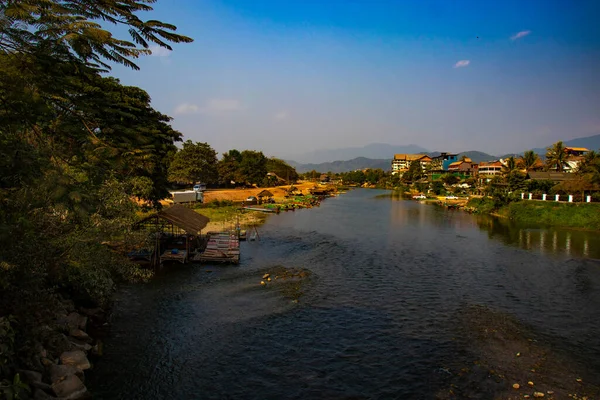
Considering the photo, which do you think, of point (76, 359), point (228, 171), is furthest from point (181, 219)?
point (228, 171)

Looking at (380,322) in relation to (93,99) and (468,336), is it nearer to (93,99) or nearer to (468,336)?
(468,336)

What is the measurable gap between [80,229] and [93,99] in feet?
22.5

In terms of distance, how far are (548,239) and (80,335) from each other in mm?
44514

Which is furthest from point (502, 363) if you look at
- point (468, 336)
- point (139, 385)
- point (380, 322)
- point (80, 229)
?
point (80, 229)

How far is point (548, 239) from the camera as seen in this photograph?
41094mm

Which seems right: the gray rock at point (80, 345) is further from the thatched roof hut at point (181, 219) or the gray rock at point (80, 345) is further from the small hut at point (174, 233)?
the thatched roof hut at point (181, 219)

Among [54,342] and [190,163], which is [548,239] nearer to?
[54,342]

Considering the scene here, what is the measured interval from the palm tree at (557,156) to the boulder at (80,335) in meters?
87.7

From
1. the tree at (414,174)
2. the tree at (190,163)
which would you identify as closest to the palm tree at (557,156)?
the tree at (414,174)

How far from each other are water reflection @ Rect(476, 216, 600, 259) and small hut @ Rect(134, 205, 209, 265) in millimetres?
31382

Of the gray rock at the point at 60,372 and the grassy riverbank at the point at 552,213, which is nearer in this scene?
the gray rock at the point at 60,372

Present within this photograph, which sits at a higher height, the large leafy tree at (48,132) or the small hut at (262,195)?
the large leafy tree at (48,132)

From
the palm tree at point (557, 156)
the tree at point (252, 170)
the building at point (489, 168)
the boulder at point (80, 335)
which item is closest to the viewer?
the boulder at point (80, 335)

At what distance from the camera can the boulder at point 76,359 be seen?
1263 centimetres
